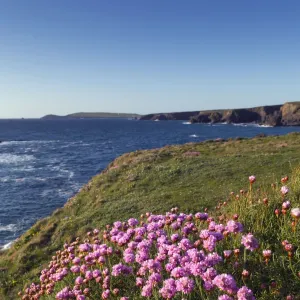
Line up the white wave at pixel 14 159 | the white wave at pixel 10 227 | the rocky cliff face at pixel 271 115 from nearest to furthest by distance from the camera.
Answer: the white wave at pixel 10 227
the white wave at pixel 14 159
the rocky cliff face at pixel 271 115

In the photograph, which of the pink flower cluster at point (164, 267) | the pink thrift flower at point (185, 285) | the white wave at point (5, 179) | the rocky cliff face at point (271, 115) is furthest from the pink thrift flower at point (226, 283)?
the rocky cliff face at point (271, 115)

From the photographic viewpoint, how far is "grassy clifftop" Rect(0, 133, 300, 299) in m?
15.2

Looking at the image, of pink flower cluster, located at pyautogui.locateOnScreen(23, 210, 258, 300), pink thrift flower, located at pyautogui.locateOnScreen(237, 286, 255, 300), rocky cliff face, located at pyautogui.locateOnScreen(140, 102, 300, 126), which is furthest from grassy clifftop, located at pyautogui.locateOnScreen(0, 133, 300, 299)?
rocky cliff face, located at pyautogui.locateOnScreen(140, 102, 300, 126)

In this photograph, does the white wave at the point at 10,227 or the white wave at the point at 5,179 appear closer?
the white wave at the point at 10,227

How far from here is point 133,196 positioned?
65.3 ft

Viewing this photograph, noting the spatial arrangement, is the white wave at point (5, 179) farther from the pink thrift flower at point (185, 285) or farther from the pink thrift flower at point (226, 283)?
the pink thrift flower at point (226, 283)

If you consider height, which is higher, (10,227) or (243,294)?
(243,294)

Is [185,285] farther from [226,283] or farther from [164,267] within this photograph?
[164,267]

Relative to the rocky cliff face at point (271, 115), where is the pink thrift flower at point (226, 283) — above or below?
below

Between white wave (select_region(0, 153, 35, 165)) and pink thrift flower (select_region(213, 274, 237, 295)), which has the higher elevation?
pink thrift flower (select_region(213, 274, 237, 295))

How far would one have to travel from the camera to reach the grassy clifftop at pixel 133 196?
15.2 m

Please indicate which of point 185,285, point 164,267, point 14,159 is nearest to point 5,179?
point 14,159

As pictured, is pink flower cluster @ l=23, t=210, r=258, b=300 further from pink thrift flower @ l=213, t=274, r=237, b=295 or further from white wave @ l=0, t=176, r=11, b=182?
white wave @ l=0, t=176, r=11, b=182

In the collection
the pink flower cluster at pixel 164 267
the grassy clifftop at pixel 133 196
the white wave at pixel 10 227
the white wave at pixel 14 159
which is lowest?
the white wave at pixel 10 227
